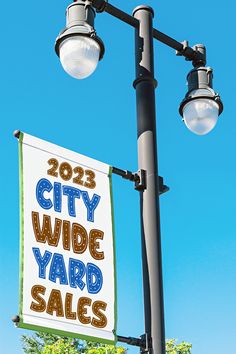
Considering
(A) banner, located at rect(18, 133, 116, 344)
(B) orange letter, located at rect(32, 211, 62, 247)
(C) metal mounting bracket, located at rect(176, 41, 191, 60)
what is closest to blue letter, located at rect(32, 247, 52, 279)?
(A) banner, located at rect(18, 133, 116, 344)

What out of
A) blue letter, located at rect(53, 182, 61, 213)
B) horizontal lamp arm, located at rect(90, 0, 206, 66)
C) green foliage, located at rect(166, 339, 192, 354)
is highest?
green foliage, located at rect(166, 339, 192, 354)

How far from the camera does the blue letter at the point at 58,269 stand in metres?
5.23

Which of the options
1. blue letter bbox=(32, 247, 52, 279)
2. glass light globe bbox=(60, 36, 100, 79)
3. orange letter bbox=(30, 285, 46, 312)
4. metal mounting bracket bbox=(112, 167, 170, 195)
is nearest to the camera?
orange letter bbox=(30, 285, 46, 312)

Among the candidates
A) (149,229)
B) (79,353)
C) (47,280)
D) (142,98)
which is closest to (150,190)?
(149,229)

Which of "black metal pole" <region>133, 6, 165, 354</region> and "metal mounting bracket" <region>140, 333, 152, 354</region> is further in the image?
"black metal pole" <region>133, 6, 165, 354</region>

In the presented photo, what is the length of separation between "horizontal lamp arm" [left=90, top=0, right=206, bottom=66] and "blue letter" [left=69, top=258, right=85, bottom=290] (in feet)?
8.66

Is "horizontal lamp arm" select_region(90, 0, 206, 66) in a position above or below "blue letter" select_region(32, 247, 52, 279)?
above

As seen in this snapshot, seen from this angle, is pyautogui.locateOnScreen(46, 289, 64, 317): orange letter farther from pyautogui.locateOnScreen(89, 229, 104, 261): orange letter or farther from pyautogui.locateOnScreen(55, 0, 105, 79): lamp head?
pyautogui.locateOnScreen(55, 0, 105, 79): lamp head

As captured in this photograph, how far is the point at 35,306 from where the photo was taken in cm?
503

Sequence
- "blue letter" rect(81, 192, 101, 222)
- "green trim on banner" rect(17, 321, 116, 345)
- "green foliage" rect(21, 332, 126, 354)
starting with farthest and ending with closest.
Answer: "green foliage" rect(21, 332, 126, 354) < "blue letter" rect(81, 192, 101, 222) < "green trim on banner" rect(17, 321, 116, 345)

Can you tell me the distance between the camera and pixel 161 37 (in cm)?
720

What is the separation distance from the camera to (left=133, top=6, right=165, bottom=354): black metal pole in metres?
5.57

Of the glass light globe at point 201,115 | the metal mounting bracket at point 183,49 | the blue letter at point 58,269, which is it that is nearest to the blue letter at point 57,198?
the blue letter at point 58,269

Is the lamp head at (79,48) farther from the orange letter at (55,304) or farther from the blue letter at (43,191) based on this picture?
the orange letter at (55,304)
